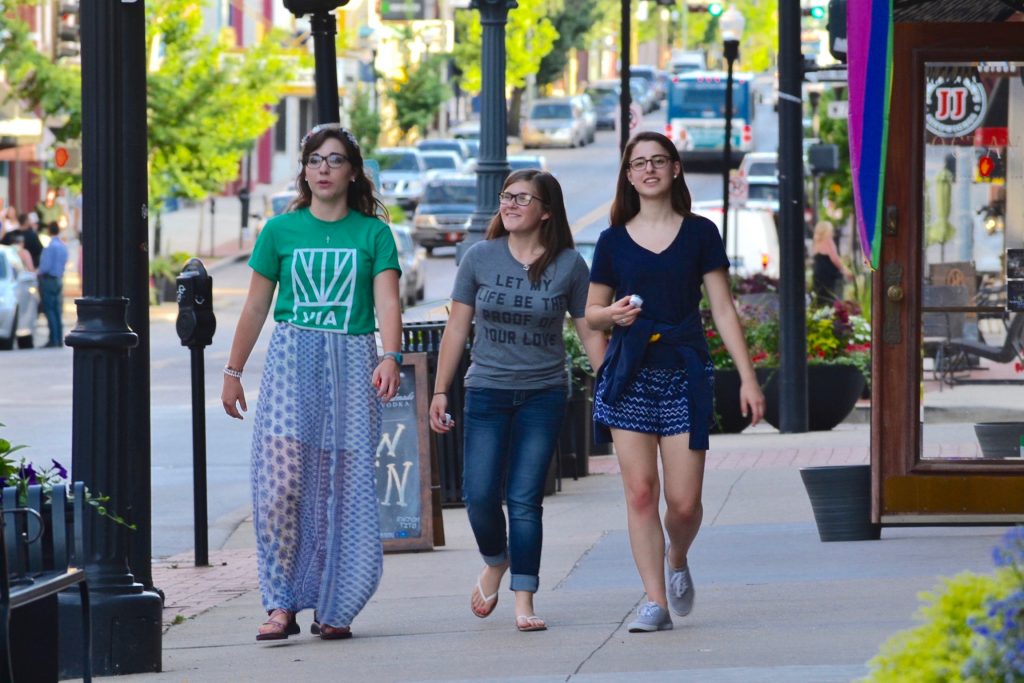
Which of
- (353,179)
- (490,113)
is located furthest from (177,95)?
(353,179)

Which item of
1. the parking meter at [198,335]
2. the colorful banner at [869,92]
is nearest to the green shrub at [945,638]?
the colorful banner at [869,92]

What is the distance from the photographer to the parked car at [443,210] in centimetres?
4516

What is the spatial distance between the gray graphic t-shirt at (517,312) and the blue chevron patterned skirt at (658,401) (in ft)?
1.27

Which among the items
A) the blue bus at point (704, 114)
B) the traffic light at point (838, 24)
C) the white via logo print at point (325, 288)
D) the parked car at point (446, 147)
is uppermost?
the blue bus at point (704, 114)

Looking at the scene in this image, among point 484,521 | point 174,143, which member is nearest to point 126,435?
point 484,521

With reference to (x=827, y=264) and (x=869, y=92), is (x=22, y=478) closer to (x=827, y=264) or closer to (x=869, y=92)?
(x=869, y=92)

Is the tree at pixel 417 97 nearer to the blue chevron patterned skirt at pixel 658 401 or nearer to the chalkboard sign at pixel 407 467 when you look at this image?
the chalkboard sign at pixel 407 467

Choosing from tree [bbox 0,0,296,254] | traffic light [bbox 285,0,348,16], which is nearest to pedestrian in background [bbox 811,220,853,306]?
traffic light [bbox 285,0,348,16]

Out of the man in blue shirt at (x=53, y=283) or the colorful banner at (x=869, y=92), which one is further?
the man in blue shirt at (x=53, y=283)

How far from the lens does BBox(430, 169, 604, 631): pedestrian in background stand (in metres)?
7.01

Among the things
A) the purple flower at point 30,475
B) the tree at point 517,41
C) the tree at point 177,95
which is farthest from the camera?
the tree at point 517,41

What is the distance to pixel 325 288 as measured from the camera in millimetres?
6965

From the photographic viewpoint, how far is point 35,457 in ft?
48.6

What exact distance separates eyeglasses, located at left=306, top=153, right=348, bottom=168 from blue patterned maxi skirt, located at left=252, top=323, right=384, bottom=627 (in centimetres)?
58
